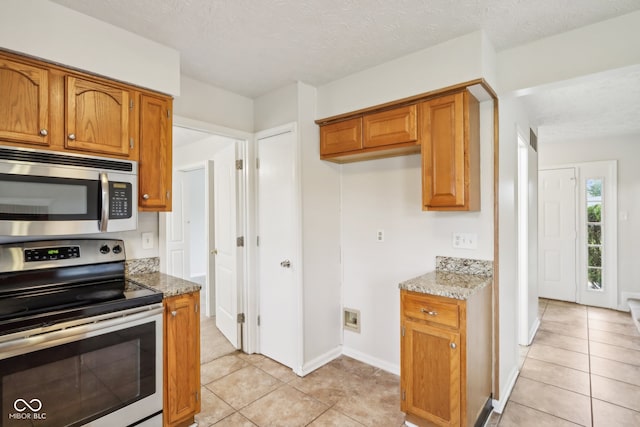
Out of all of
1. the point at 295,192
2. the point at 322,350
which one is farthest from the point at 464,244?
the point at 322,350

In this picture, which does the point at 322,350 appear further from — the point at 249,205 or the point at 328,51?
the point at 328,51

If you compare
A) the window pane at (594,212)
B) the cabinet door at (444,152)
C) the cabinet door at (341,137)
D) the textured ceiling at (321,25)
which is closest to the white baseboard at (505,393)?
the cabinet door at (444,152)

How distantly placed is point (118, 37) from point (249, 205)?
1.59 metres

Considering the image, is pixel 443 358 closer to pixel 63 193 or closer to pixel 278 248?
pixel 278 248

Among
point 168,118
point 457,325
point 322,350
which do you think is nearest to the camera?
point 457,325

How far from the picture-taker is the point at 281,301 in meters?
2.91

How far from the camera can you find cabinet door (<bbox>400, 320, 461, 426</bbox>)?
186 cm

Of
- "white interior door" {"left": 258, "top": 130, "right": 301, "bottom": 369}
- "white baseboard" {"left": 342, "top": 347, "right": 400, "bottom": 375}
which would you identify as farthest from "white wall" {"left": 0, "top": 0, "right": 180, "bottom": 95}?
"white baseboard" {"left": 342, "top": 347, "right": 400, "bottom": 375}

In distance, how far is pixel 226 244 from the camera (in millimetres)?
3414

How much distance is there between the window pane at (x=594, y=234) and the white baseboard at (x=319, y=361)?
4.17m

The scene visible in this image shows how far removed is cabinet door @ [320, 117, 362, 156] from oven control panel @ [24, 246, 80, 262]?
189 centimetres

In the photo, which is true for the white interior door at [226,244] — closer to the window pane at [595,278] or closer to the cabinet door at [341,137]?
the cabinet door at [341,137]

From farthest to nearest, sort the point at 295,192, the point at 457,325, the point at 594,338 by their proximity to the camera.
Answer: the point at 594,338, the point at 295,192, the point at 457,325

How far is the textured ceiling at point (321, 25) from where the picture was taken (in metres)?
1.74
